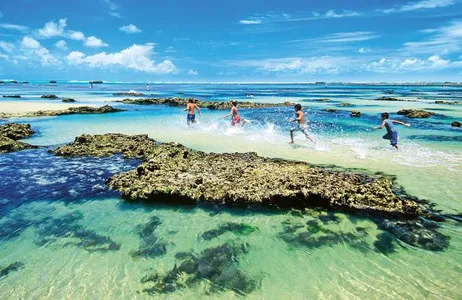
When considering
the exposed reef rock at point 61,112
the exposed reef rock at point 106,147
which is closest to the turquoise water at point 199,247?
the exposed reef rock at point 106,147

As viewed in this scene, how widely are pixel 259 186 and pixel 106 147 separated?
8.63 m

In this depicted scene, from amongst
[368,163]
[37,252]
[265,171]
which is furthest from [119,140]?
[368,163]

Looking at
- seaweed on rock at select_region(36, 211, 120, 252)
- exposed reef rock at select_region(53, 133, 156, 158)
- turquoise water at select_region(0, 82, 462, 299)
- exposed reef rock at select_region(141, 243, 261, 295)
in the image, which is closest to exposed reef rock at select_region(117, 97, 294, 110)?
exposed reef rock at select_region(53, 133, 156, 158)

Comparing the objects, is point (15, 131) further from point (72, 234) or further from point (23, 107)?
point (23, 107)

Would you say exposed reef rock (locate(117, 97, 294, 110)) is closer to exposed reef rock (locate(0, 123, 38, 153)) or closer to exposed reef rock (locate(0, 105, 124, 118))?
exposed reef rock (locate(0, 105, 124, 118))

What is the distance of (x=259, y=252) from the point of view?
6469mm

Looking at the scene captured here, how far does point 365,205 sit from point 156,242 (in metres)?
5.23

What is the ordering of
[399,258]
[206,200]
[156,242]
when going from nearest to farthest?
[399,258], [156,242], [206,200]

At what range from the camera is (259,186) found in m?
8.95

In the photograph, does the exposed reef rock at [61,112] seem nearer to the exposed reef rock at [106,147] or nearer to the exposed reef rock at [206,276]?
the exposed reef rock at [106,147]

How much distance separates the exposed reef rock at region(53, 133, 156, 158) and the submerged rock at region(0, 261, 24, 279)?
761cm

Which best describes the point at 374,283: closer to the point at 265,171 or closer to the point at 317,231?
the point at 317,231

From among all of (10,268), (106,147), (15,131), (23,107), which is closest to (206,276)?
(10,268)

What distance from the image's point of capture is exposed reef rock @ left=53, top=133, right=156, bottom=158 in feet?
44.8
